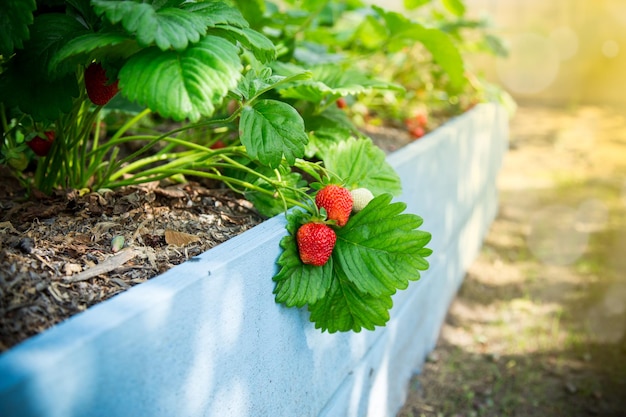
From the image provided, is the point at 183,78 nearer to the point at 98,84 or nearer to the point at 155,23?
the point at 155,23

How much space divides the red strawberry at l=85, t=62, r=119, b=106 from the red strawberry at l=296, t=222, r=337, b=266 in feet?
1.24

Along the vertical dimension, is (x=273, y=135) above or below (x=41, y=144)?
above

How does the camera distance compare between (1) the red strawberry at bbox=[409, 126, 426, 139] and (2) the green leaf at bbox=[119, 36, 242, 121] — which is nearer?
(2) the green leaf at bbox=[119, 36, 242, 121]

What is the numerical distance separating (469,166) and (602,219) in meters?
1.39

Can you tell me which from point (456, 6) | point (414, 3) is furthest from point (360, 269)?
point (456, 6)

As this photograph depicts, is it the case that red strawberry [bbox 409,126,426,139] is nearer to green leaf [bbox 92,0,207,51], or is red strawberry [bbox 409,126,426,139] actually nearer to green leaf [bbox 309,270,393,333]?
green leaf [bbox 309,270,393,333]

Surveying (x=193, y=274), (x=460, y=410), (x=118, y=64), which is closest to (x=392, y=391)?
(x=460, y=410)

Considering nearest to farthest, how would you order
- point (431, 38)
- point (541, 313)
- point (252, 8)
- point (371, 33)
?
point (252, 8) → point (431, 38) → point (371, 33) → point (541, 313)

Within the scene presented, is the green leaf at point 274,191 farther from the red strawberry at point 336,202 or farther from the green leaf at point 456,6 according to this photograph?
the green leaf at point 456,6

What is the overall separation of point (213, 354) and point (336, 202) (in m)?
0.32

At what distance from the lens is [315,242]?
3.29 feet

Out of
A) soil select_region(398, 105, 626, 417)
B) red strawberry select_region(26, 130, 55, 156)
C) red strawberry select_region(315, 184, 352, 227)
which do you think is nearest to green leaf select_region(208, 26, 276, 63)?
red strawberry select_region(315, 184, 352, 227)

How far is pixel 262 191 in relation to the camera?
116 centimetres

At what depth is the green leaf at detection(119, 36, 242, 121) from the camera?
2.65 ft
